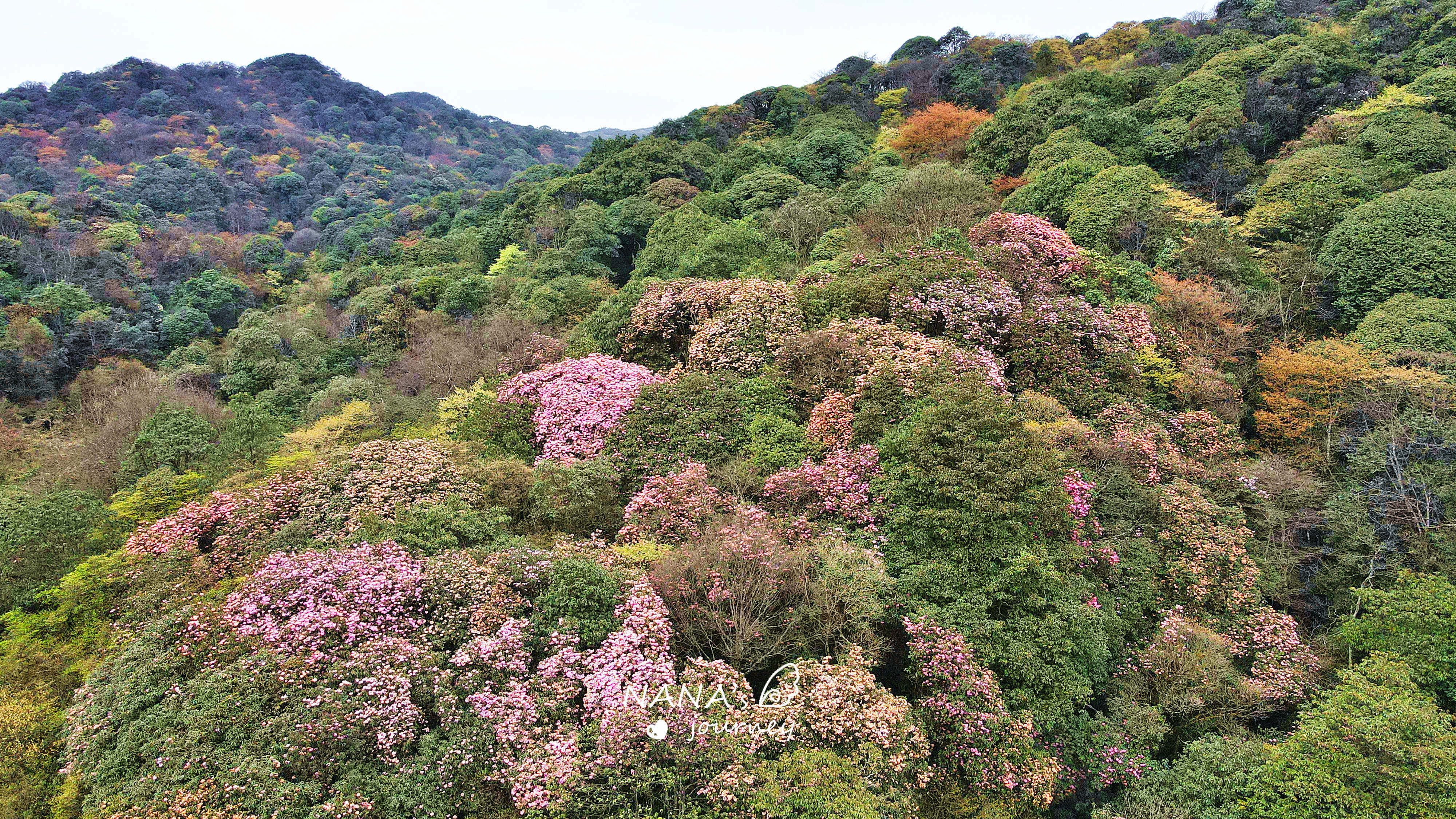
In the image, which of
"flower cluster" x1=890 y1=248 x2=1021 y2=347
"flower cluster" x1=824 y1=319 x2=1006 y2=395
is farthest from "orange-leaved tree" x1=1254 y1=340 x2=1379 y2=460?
"flower cluster" x1=824 y1=319 x2=1006 y2=395

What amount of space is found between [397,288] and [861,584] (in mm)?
27048

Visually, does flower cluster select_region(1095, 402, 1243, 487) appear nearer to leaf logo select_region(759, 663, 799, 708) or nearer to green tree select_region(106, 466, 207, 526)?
leaf logo select_region(759, 663, 799, 708)

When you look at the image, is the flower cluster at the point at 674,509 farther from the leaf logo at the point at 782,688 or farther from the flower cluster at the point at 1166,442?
the flower cluster at the point at 1166,442

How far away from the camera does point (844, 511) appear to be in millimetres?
12719

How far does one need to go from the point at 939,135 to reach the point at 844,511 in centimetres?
2839

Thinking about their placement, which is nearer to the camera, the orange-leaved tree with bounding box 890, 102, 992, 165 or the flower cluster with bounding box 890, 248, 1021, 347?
the flower cluster with bounding box 890, 248, 1021, 347

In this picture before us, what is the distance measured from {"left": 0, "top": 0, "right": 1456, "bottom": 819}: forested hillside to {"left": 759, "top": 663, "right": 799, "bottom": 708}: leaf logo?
8cm

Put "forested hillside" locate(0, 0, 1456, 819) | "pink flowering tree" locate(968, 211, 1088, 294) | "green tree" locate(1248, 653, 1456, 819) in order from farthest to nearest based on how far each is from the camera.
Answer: "pink flowering tree" locate(968, 211, 1088, 294) → "forested hillside" locate(0, 0, 1456, 819) → "green tree" locate(1248, 653, 1456, 819)

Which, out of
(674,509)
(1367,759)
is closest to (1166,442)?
(1367,759)

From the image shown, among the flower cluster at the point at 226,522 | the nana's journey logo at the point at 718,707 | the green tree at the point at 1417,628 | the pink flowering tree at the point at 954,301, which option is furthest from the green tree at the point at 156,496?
the green tree at the point at 1417,628

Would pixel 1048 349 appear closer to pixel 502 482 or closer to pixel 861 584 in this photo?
pixel 861 584

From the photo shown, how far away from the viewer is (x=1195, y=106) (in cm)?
2750

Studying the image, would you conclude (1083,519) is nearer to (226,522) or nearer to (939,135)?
(226,522)

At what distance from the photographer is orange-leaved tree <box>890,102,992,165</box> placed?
33.3m
